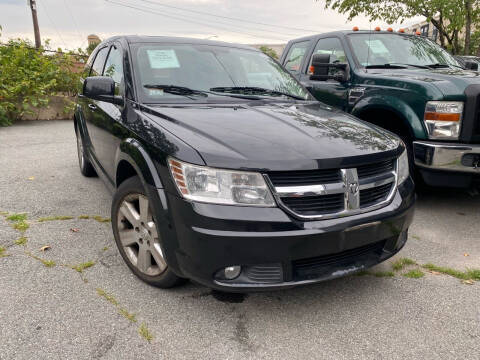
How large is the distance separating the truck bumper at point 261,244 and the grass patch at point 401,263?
85 centimetres

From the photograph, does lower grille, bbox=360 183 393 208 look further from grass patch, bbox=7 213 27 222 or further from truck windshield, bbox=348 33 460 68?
grass patch, bbox=7 213 27 222

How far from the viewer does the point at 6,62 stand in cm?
888

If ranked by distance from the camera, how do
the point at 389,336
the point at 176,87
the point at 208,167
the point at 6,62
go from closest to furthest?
1. the point at 208,167
2. the point at 389,336
3. the point at 176,87
4. the point at 6,62

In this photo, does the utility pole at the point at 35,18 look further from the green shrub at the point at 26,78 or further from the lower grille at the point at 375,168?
the lower grille at the point at 375,168

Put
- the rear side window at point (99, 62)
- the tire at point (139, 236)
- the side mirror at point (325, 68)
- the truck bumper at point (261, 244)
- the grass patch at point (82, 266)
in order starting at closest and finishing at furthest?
the truck bumper at point (261, 244) → the tire at point (139, 236) → the grass patch at point (82, 266) → the rear side window at point (99, 62) → the side mirror at point (325, 68)

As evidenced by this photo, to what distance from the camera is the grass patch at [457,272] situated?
9.30 ft

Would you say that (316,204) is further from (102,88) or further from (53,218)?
(53,218)

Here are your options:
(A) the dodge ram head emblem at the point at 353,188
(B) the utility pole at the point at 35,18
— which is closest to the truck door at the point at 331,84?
(A) the dodge ram head emblem at the point at 353,188

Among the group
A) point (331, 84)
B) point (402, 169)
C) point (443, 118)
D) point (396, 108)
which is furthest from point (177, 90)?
point (331, 84)

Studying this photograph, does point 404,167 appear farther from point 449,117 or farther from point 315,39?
point 315,39

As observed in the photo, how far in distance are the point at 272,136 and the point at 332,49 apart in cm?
328

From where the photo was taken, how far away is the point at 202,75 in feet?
10.3

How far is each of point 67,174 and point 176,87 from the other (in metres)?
2.97

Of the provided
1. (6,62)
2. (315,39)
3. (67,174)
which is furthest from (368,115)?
(6,62)
